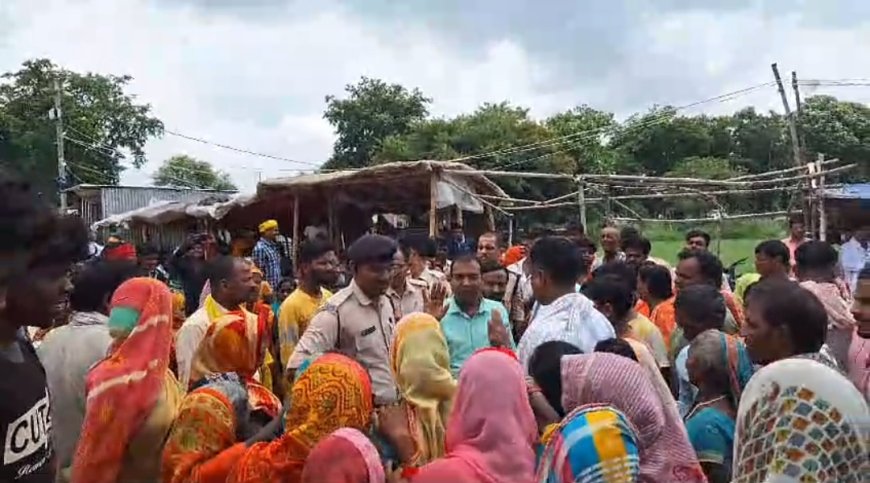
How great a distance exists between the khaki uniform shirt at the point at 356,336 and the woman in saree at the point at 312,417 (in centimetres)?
169

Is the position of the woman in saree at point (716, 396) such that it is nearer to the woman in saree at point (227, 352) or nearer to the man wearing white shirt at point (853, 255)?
the woman in saree at point (227, 352)

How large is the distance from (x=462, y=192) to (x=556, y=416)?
9563mm

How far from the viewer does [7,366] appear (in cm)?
264

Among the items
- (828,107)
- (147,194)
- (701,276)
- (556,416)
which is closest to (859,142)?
(828,107)

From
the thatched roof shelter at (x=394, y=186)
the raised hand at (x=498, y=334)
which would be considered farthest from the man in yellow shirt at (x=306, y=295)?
the thatched roof shelter at (x=394, y=186)

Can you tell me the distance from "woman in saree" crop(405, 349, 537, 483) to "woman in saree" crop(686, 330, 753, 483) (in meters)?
0.96

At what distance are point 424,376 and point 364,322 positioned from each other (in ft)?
2.98

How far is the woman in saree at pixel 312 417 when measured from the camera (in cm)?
297

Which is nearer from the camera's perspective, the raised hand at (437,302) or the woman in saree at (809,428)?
the woman in saree at (809,428)

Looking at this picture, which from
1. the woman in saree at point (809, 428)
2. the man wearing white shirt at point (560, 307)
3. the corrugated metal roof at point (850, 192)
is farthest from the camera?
the corrugated metal roof at point (850, 192)

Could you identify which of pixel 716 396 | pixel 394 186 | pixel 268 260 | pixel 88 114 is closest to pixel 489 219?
pixel 394 186

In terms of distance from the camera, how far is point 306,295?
6.06 meters

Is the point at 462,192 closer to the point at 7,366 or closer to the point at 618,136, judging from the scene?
the point at 7,366

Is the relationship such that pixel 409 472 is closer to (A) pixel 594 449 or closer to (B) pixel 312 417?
(B) pixel 312 417
